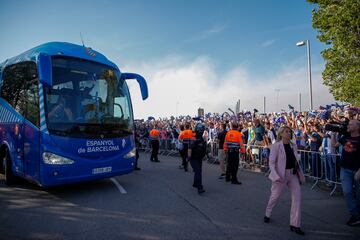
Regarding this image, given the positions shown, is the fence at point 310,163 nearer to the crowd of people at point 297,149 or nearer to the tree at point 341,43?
the crowd of people at point 297,149

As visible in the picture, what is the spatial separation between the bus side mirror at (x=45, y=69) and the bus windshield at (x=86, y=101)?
21.7 inches

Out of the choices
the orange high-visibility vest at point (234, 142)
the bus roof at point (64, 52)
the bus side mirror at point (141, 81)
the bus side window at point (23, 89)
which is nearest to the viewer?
the bus side window at point (23, 89)

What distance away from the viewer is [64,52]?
274 inches

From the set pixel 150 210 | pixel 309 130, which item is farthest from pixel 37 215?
pixel 309 130

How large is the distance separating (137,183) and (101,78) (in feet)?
11.0

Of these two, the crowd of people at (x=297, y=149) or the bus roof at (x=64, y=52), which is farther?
the bus roof at (x=64, y=52)

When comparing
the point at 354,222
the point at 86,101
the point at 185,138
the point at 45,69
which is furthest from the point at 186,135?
the point at 354,222

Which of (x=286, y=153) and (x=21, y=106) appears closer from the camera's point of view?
(x=286, y=153)

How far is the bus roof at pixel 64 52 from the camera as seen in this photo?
6.95 metres

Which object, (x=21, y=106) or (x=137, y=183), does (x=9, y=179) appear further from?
(x=137, y=183)

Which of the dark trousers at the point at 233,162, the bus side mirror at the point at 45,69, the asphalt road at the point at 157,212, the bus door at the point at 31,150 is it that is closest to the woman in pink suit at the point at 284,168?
the asphalt road at the point at 157,212

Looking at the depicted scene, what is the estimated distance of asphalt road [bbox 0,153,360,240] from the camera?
4.55 m

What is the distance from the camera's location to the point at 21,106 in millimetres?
7312

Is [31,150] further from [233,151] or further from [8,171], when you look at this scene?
[233,151]
